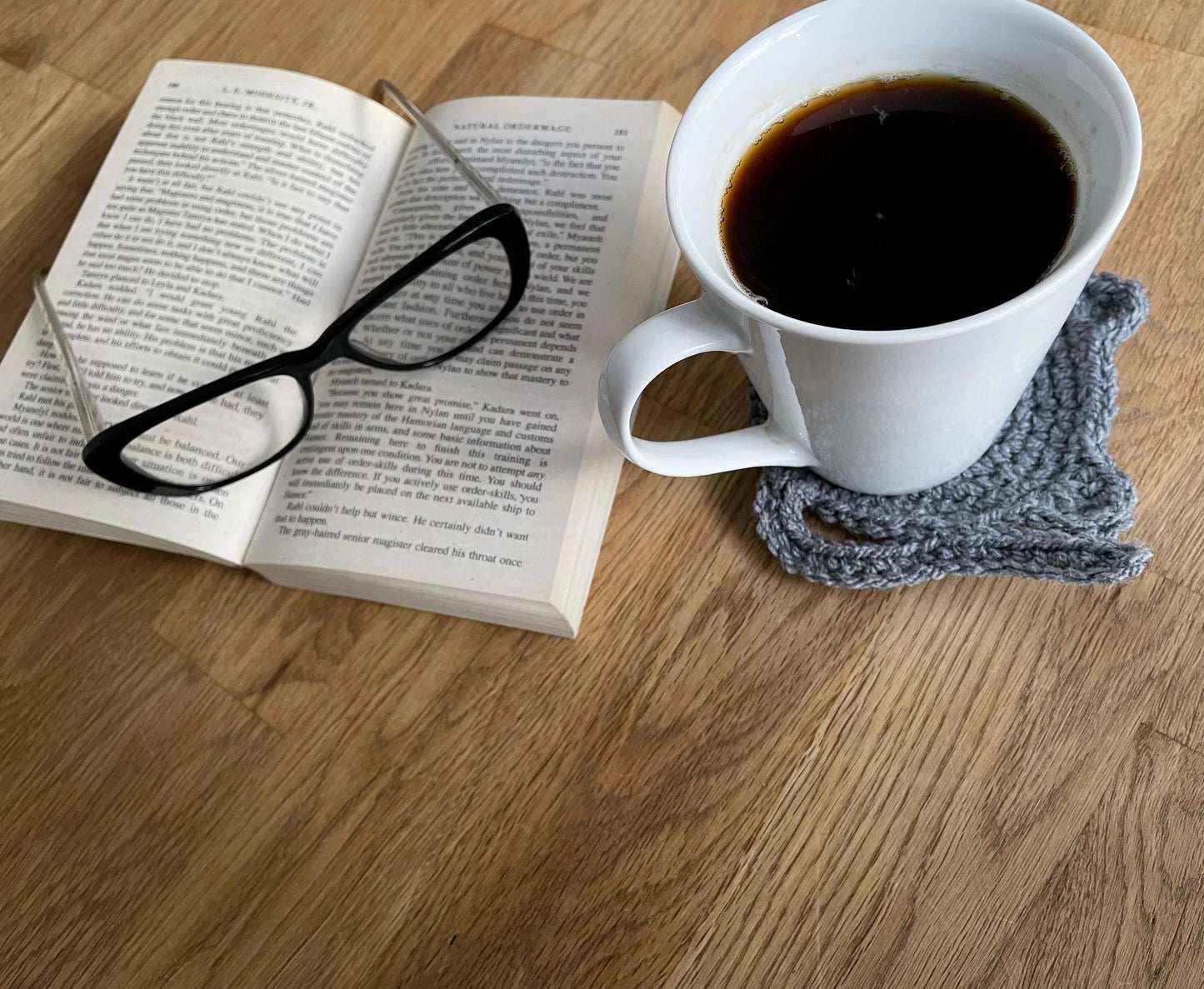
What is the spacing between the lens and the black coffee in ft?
1.28

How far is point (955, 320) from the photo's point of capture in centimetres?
37

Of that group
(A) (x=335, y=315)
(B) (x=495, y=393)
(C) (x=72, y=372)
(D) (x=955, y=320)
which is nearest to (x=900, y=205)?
(D) (x=955, y=320)

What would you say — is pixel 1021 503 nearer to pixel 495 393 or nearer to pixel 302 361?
pixel 495 393

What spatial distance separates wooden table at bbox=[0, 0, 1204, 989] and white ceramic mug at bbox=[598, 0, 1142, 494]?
0.08 meters

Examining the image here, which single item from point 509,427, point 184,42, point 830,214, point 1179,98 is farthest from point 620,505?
point 184,42

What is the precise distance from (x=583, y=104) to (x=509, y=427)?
0.71 feet

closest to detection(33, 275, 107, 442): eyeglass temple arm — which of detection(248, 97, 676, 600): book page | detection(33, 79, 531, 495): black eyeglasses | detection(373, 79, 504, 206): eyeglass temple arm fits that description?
detection(33, 79, 531, 495): black eyeglasses

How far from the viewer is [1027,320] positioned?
35 centimetres

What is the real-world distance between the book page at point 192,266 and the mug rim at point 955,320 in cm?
29

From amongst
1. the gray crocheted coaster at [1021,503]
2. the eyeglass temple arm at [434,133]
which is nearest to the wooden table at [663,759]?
the gray crocheted coaster at [1021,503]

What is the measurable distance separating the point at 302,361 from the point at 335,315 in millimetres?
61

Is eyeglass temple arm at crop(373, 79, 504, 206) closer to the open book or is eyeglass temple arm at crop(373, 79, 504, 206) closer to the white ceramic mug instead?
the open book

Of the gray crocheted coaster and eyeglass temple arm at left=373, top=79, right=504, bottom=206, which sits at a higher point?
eyeglass temple arm at left=373, top=79, right=504, bottom=206

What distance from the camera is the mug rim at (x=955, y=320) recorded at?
0.33m
